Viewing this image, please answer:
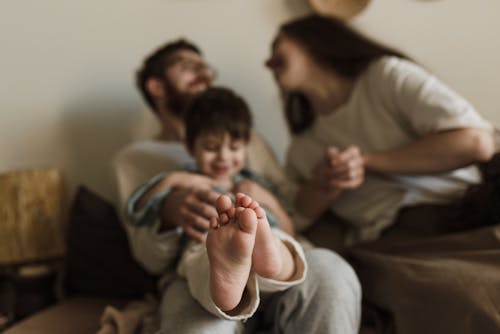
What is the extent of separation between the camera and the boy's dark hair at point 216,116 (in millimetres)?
1096

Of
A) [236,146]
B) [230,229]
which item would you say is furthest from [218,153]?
[230,229]

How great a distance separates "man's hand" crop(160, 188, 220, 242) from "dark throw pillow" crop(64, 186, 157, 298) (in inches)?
12.1

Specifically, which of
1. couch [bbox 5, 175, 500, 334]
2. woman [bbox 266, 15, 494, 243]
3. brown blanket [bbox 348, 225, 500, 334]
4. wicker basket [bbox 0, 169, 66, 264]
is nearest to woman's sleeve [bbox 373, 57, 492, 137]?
woman [bbox 266, 15, 494, 243]

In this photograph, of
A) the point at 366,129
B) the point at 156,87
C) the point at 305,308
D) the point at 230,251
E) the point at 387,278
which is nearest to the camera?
the point at 230,251

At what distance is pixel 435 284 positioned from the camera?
0.87m

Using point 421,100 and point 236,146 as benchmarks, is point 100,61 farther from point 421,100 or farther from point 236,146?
point 421,100

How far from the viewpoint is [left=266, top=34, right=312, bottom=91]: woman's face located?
4.36 feet

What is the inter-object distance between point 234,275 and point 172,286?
0.29m

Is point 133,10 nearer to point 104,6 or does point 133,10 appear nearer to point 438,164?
point 104,6

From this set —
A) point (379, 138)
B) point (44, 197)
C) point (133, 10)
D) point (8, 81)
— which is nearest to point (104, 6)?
point (133, 10)

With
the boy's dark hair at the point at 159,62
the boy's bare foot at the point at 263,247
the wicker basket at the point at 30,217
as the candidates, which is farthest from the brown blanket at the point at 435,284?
the wicker basket at the point at 30,217

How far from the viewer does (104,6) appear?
160 cm

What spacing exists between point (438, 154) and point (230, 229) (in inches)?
23.6

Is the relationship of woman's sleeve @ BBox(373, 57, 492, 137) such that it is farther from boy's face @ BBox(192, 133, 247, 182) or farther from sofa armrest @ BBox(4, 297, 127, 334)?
sofa armrest @ BBox(4, 297, 127, 334)
